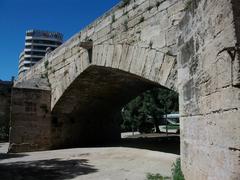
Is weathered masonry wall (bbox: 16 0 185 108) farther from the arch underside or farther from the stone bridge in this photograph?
the arch underside

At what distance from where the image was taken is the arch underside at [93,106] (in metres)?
9.70

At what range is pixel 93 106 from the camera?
12.3 meters

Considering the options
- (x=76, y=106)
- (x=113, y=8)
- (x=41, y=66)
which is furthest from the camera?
(x=41, y=66)

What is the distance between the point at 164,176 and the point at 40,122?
699 centimetres

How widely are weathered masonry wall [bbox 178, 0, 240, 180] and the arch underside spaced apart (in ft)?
15.9

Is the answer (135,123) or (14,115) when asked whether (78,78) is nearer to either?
(14,115)

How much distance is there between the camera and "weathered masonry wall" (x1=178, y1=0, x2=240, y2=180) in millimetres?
2432

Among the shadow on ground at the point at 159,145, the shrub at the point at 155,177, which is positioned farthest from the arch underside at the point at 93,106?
the shrub at the point at 155,177

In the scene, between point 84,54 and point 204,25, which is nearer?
point 204,25

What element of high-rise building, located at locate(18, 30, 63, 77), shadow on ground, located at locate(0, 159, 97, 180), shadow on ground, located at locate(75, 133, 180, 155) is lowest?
shadow on ground, located at locate(0, 159, 97, 180)

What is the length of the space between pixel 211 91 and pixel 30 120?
914 centimetres

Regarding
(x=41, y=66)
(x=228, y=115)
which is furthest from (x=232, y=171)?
(x=41, y=66)

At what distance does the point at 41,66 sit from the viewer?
12719 millimetres

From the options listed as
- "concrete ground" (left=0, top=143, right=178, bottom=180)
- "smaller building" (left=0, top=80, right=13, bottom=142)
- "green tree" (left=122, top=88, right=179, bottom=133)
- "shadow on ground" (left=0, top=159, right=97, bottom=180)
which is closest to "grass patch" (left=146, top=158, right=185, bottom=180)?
"concrete ground" (left=0, top=143, right=178, bottom=180)
